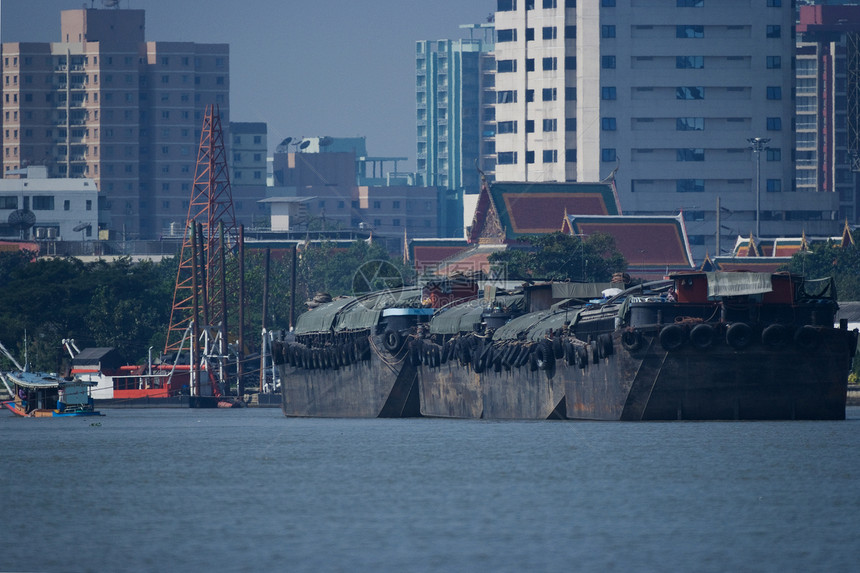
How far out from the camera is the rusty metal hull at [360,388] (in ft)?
234

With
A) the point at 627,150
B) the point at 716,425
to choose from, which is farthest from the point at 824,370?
the point at 627,150

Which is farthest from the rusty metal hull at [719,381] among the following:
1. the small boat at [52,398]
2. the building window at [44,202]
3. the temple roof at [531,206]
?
the building window at [44,202]

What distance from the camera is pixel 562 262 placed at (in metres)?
122

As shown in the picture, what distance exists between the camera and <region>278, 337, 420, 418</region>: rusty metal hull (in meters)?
71.2

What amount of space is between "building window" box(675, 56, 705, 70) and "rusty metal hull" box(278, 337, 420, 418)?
113 m

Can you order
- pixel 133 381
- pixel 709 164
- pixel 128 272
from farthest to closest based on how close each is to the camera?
pixel 709 164, pixel 128 272, pixel 133 381

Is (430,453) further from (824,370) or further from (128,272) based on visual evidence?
(128,272)

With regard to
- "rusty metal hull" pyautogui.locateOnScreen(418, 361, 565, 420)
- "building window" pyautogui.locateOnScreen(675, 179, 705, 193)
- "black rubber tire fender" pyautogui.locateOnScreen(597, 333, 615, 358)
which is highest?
"building window" pyautogui.locateOnScreen(675, 179, 705, 193)

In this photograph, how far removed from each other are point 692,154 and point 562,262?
70554 millimetres

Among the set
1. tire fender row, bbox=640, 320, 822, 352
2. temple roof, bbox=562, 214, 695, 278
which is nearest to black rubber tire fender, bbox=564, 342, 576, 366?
tire fender row, bbox=640, 320, 822, 352

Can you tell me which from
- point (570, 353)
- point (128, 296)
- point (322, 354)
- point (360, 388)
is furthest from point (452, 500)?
point (128, 296)

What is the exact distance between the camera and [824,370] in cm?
5378

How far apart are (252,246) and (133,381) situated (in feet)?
185

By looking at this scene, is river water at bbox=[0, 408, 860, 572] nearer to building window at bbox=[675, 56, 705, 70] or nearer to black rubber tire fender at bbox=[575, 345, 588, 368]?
black rubber tire fender at bbox=[575, 345, 588, 368]
